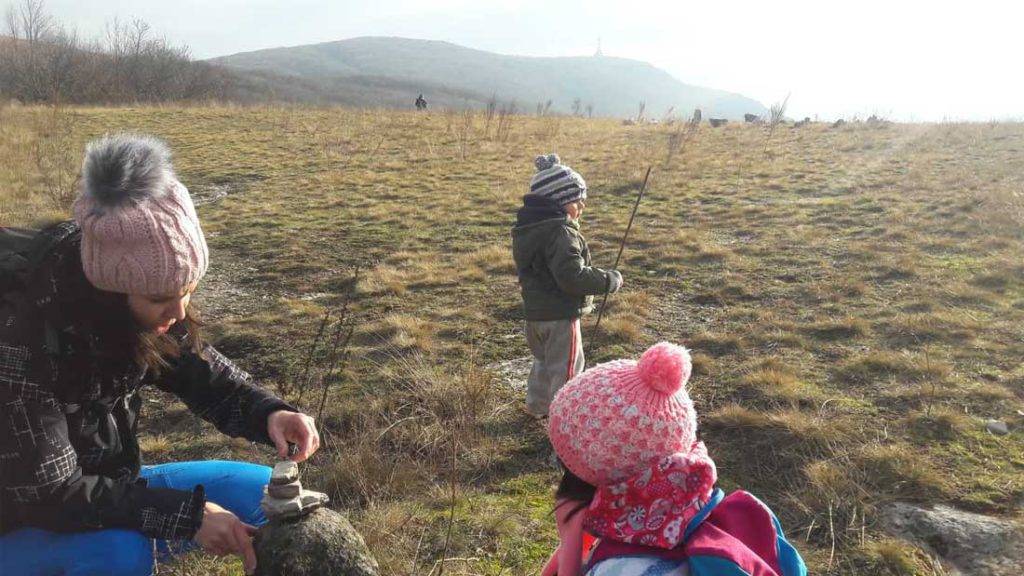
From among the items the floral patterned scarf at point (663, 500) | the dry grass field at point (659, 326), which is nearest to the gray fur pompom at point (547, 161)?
the dry grass field at point (659, 326)

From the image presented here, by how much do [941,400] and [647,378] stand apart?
2895 mm

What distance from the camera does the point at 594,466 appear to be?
142 centimetres

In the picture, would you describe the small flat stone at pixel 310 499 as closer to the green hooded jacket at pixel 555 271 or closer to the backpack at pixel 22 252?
the backpack at pixel 22 252

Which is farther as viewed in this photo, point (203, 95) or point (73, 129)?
point (203, 95)

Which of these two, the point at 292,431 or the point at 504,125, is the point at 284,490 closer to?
the point at 292,431

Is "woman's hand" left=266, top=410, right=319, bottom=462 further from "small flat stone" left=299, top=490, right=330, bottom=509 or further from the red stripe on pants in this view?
the red stripe on pants

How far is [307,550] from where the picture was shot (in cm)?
178

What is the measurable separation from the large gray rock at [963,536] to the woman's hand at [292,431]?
2.13 meters

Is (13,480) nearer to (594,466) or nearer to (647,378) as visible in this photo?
(594,466)

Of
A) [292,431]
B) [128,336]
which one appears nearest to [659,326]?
[292,431]

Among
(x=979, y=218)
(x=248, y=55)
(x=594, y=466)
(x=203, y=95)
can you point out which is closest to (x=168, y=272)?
(x=594, y=466)

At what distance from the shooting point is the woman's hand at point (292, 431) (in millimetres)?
2059

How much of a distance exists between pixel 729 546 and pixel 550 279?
2.32m

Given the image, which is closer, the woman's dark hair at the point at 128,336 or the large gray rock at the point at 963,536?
the woman's dark hair at the point at 128,336
